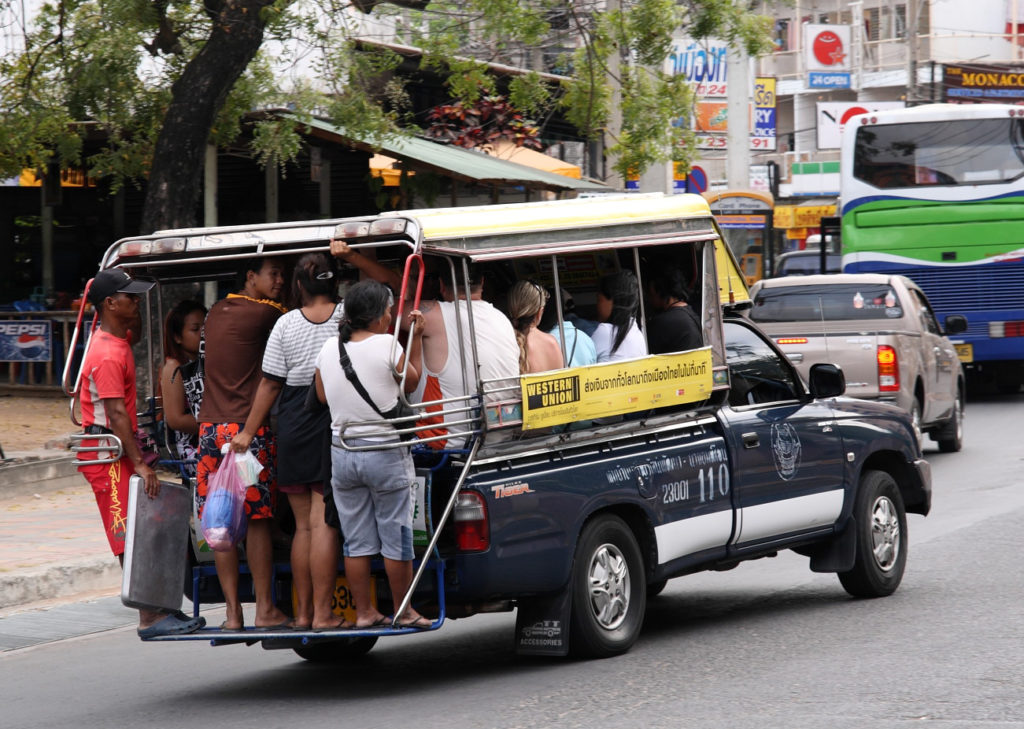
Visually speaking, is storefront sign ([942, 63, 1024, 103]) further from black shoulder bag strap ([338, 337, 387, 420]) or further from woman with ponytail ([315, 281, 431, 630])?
black shoulder bag strap ([338, 337, 387, 420])

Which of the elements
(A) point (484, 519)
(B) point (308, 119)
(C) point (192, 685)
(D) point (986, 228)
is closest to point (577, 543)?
(A) point (484, 519)

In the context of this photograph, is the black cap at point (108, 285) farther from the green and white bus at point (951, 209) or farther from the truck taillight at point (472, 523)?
the green and white bus at point (951, 209)

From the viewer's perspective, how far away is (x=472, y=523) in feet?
20.1

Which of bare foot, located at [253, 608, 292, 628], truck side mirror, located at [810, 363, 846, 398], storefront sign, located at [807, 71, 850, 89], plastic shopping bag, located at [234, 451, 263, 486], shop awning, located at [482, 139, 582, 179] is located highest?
storefront sign, located at [807, 71, 850, 89]

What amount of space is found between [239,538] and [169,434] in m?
1.22

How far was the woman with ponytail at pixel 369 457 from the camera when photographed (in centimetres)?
608

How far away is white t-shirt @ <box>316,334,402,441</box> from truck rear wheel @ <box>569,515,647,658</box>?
1175mm

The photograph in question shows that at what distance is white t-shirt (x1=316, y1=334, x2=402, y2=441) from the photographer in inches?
239

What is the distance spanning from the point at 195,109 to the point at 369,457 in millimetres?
7764

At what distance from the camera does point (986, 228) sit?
65.2 ft

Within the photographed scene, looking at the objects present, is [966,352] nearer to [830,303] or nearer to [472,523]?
[830,303]

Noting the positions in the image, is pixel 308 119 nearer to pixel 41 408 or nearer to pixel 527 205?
pixel 41 408

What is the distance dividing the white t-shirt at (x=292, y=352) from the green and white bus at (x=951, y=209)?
15107 millimetres

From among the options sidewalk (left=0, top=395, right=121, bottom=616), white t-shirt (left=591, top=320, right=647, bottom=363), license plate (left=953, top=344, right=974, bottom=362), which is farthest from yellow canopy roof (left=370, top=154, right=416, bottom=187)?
white t-shirt (left=591, top=320, right=647, bottom=363)
